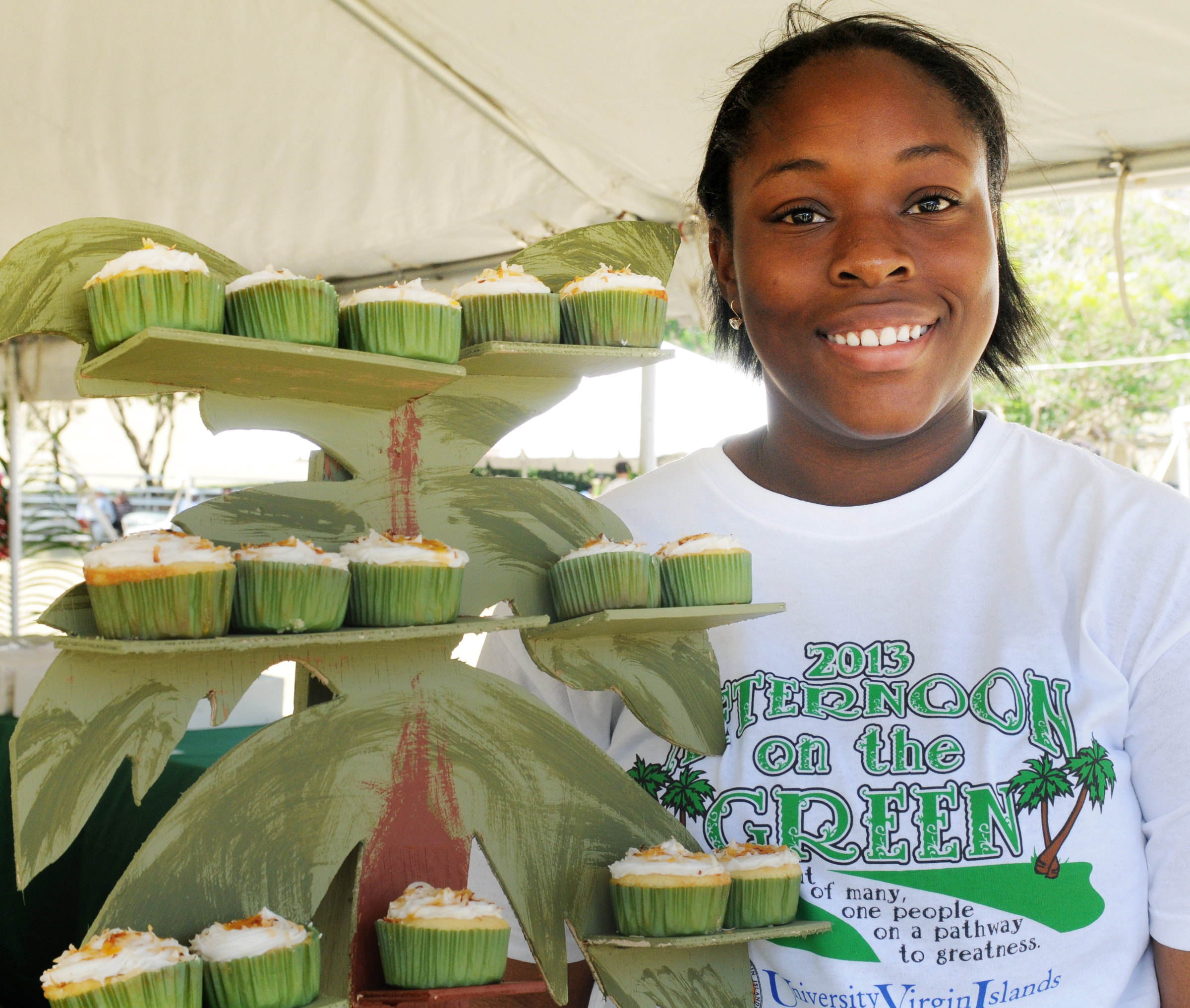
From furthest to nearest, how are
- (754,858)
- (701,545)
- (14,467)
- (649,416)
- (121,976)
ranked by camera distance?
(14,467) < (649,416) < (701,545) < (754,858) < (121,976)

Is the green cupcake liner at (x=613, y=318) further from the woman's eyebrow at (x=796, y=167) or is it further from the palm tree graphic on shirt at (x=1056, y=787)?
the palm tree graphic on shirt at (x=1056, y=787)

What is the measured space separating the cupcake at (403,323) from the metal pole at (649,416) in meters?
3.43

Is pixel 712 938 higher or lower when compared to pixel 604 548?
lower

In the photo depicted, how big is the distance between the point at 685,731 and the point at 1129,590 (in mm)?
572

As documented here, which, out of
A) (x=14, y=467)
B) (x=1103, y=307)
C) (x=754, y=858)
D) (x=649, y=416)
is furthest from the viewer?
(x=1103, y=307)

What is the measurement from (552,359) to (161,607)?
1.66 feet

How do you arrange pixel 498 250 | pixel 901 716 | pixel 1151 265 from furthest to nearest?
pixel 1151 265
pixel 498 250
pixel 901 716

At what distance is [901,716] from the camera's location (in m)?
1.31

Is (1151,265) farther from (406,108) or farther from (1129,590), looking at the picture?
(1129,590)

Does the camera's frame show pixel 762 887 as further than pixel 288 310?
Yes

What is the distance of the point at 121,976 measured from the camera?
90cm

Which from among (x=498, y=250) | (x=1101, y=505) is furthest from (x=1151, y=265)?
(x=1101, y=505)

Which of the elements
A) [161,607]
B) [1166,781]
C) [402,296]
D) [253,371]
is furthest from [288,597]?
[1166,781]

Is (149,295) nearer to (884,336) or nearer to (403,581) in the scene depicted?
(403,581)
